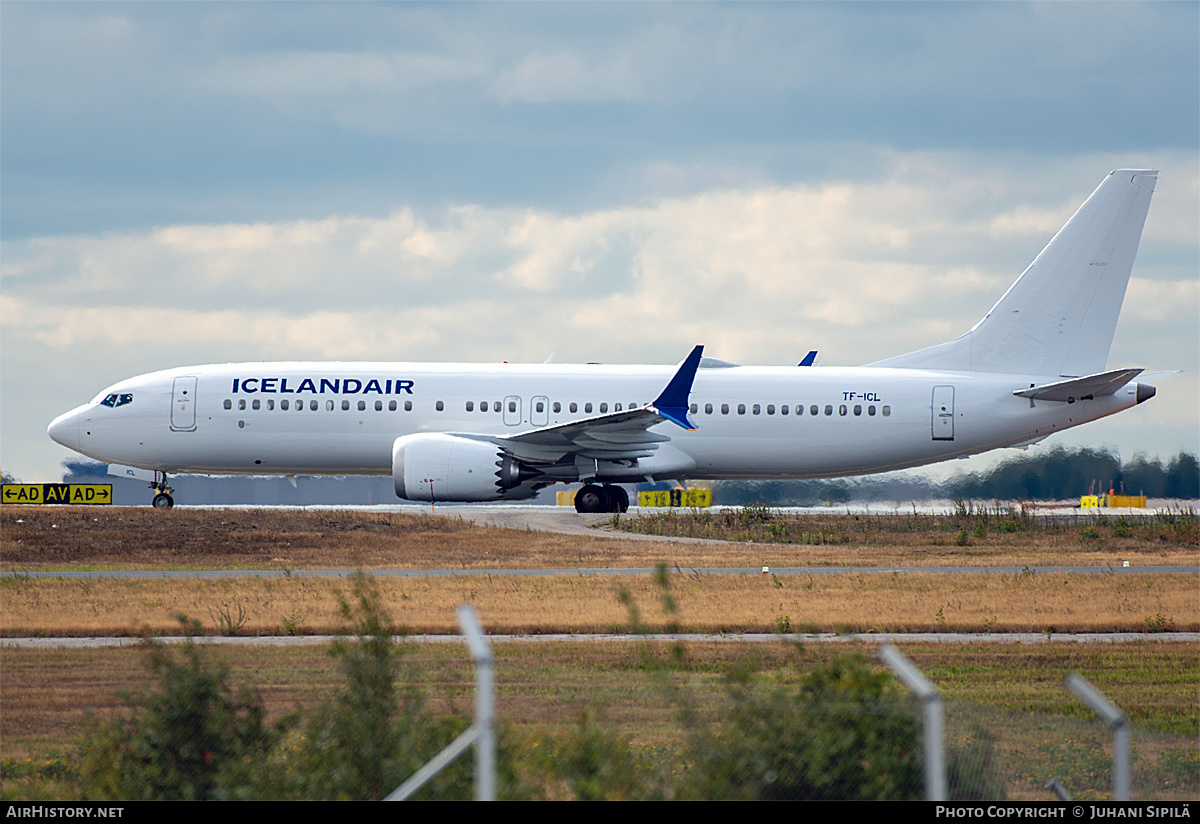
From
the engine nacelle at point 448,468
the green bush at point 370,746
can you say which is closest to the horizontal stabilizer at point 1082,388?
the engine nacelle at point 448,468

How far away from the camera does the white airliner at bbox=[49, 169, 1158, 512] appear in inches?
1497

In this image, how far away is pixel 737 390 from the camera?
39.1 m

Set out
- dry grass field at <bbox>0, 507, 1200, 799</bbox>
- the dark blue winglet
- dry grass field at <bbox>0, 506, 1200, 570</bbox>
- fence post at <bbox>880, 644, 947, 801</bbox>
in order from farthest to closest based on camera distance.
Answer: the dark blue winglet → dry grass field at <bbox>0, 506, 1200, 570</bbox> → dry grass field at <bbox>0, 507, 1200, 799</bbox> → fence post at <bbox>880, 644, 947, 801</bbox>

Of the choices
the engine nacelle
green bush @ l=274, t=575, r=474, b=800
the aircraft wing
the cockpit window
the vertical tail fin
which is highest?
the vertical tail fin

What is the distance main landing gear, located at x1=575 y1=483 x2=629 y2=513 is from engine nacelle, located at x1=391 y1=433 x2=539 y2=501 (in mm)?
3994

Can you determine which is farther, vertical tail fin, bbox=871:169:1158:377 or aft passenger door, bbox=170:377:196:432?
vertical tail fin, bbox=871:169:1158:377

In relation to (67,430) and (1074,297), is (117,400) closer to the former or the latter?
(67,430)

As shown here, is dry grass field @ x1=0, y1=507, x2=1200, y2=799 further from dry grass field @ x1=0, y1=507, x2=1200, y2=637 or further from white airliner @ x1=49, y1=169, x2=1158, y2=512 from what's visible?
white airliner @ x1=49, y1=169, x2=1158, y2=512

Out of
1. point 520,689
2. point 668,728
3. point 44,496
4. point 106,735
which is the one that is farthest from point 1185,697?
point 44,496

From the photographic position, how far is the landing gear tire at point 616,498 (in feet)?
133

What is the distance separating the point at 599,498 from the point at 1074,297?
654 inches

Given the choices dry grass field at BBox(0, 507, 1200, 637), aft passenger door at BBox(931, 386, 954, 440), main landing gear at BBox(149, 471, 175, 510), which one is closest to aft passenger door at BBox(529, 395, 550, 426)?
dry grass field at BBox(0, 507, 1200, 637)

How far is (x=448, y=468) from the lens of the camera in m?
36.4

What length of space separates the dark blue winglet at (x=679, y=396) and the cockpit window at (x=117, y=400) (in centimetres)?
1673
